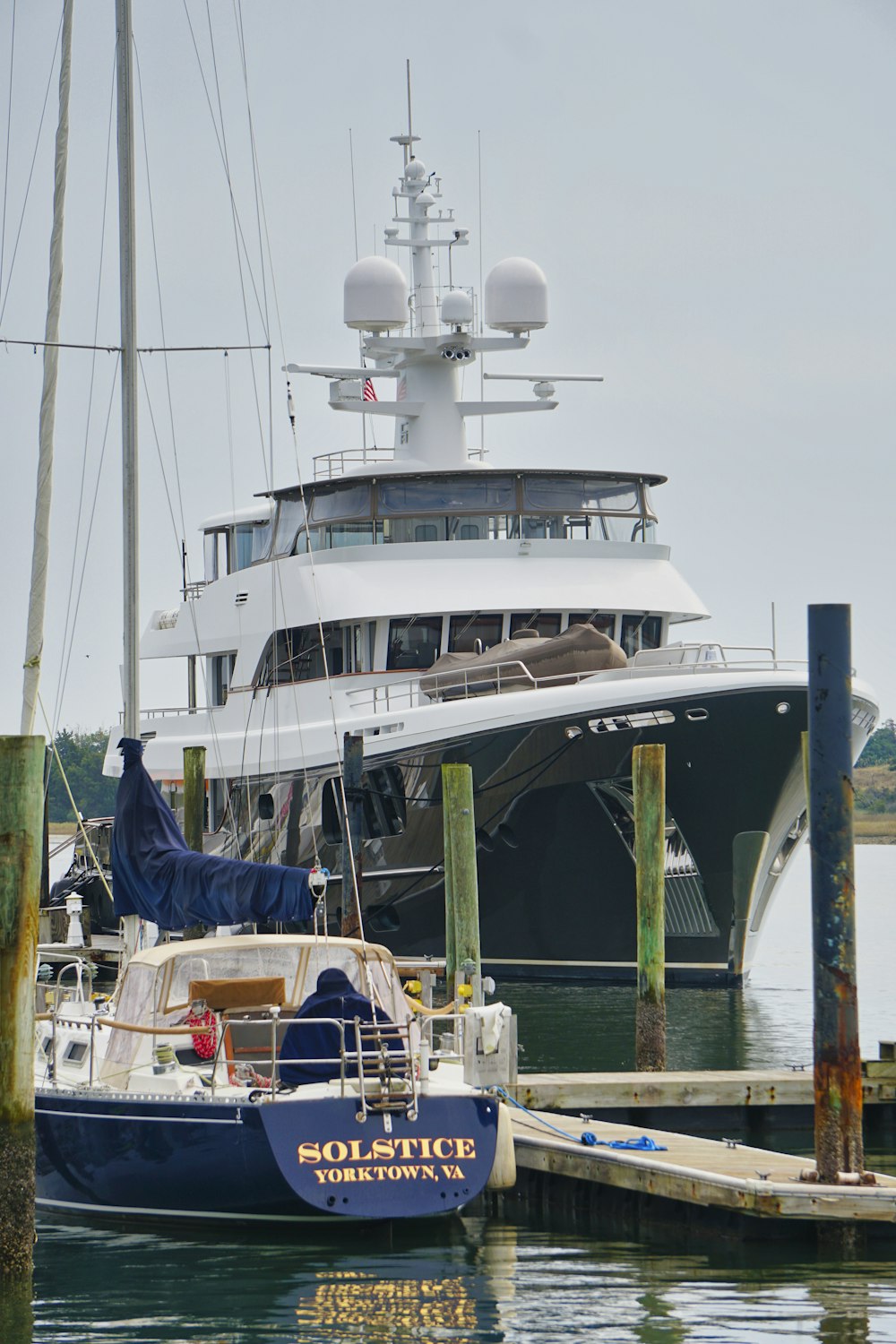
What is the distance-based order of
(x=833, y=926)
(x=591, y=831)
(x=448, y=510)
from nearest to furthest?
(x=833, y=926)
(x=591, y=831)
(x=448, y=510)

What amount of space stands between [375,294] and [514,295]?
2073 millimetres

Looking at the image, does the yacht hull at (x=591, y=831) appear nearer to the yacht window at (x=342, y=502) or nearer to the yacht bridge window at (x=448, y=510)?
the yacht bridge window at (x=448, y=510)

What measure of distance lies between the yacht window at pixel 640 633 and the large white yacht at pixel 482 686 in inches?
1.7

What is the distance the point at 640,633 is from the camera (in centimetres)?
2719

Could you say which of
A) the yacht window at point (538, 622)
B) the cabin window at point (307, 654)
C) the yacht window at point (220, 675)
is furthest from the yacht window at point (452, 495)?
the yacht window at point (220, 675)

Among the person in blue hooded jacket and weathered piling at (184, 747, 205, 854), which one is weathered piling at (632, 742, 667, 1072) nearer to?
the person in blue hooded jacket

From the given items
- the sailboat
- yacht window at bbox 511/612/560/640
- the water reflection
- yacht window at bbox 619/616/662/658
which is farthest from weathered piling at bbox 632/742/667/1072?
yacht window at bbox 619/616/662/658

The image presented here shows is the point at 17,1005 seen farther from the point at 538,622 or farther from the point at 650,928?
the point at 538,622

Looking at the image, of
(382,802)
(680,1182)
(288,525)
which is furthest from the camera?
(288,525)

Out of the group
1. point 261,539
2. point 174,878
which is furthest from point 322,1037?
point 261,539

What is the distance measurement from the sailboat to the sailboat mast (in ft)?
7.85

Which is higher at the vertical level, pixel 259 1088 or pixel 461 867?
pixel 461 867

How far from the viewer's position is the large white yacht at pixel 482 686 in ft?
76.8

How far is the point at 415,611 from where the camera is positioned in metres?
25.5
